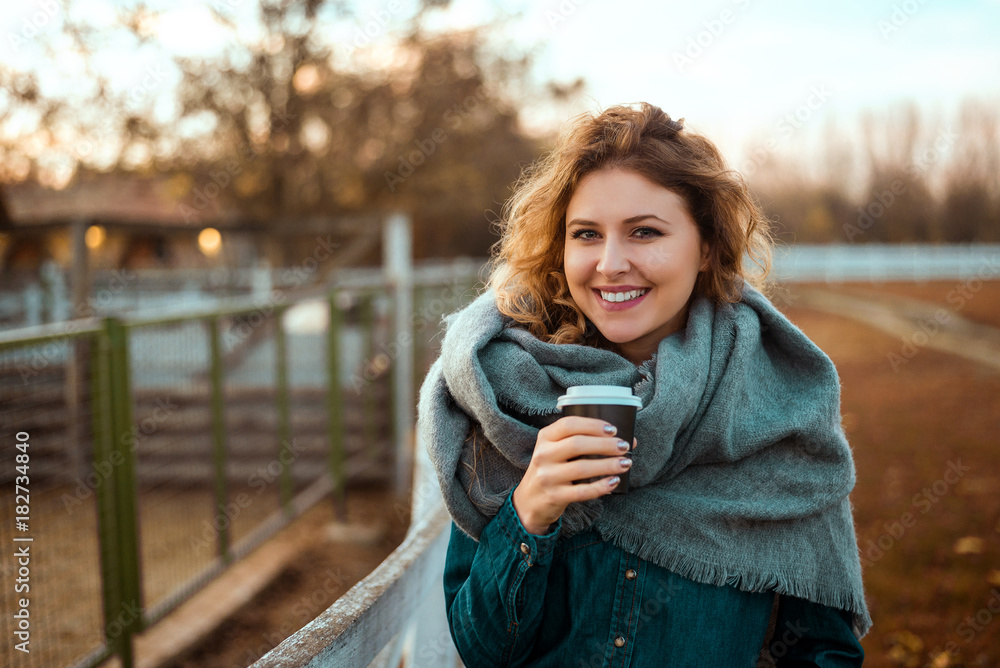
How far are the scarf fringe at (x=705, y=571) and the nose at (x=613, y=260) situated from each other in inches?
21.3

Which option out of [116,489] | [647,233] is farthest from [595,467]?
[116,489]

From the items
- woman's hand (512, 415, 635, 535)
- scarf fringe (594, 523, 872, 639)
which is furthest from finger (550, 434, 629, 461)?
scarf fringe (594, 523, 872, 639)

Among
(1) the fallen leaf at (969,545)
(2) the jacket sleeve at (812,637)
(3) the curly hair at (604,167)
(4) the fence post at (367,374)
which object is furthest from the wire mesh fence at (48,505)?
(1) the fallen leaf at (969,545)

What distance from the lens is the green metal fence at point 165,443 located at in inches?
135

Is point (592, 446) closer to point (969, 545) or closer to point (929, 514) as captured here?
point (969, 545)

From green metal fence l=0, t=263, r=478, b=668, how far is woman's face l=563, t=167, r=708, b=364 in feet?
7.93

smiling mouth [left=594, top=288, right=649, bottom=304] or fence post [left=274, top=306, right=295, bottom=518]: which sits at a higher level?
smiling mouth [left=594, top=288, right=649, bottom=304]

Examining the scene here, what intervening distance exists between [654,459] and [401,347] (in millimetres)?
6251

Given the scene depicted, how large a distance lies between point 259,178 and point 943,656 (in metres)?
13.5

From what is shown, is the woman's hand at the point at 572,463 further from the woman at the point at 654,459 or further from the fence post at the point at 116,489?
the fence post at the point at 116,489

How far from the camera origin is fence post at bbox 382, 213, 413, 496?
7.61 meters

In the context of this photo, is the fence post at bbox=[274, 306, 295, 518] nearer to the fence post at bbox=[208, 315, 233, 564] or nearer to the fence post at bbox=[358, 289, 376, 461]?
the fence post at bbox=[208, 315, 233, 564]

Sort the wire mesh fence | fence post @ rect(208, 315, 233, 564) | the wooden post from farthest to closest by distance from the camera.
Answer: fence post @ rect(208, 315, 233, 564) < the wooden post < the wire mesh fence

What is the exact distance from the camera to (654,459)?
153cm
